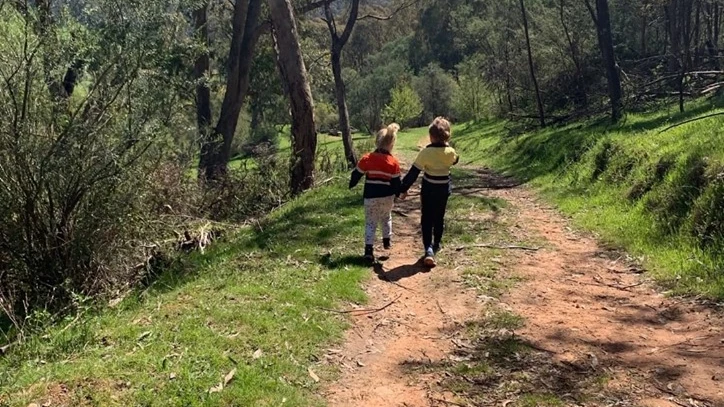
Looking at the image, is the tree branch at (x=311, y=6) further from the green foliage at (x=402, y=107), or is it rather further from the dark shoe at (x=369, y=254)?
the green foliage at (x=402, y=107)

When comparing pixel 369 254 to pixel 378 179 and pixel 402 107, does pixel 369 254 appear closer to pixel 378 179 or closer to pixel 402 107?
pixel 378 179

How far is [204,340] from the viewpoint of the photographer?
5.03 meters

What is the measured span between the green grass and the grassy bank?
3.53 m

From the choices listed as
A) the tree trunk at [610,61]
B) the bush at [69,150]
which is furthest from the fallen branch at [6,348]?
the tree trunk at [610,61]

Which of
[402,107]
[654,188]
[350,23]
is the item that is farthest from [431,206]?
[402,107]

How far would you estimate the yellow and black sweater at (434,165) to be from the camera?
24.7ft

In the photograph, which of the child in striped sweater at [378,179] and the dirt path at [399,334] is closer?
the dirt path at [399,334]

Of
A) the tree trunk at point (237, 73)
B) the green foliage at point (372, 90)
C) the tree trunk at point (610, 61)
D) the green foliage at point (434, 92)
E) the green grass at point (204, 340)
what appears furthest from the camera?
the green foliage at point (434, 92)

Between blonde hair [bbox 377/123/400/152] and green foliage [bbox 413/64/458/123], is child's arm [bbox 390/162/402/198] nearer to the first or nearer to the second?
blonde hair [bbox 377/123/400/152]

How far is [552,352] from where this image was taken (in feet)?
16.6

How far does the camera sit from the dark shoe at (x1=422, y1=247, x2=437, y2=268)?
24.6ft

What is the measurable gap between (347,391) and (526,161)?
14.6 metres

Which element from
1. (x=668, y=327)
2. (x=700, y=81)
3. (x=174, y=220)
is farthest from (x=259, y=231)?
(x=700, y=81)

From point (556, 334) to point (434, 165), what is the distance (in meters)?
2.77
